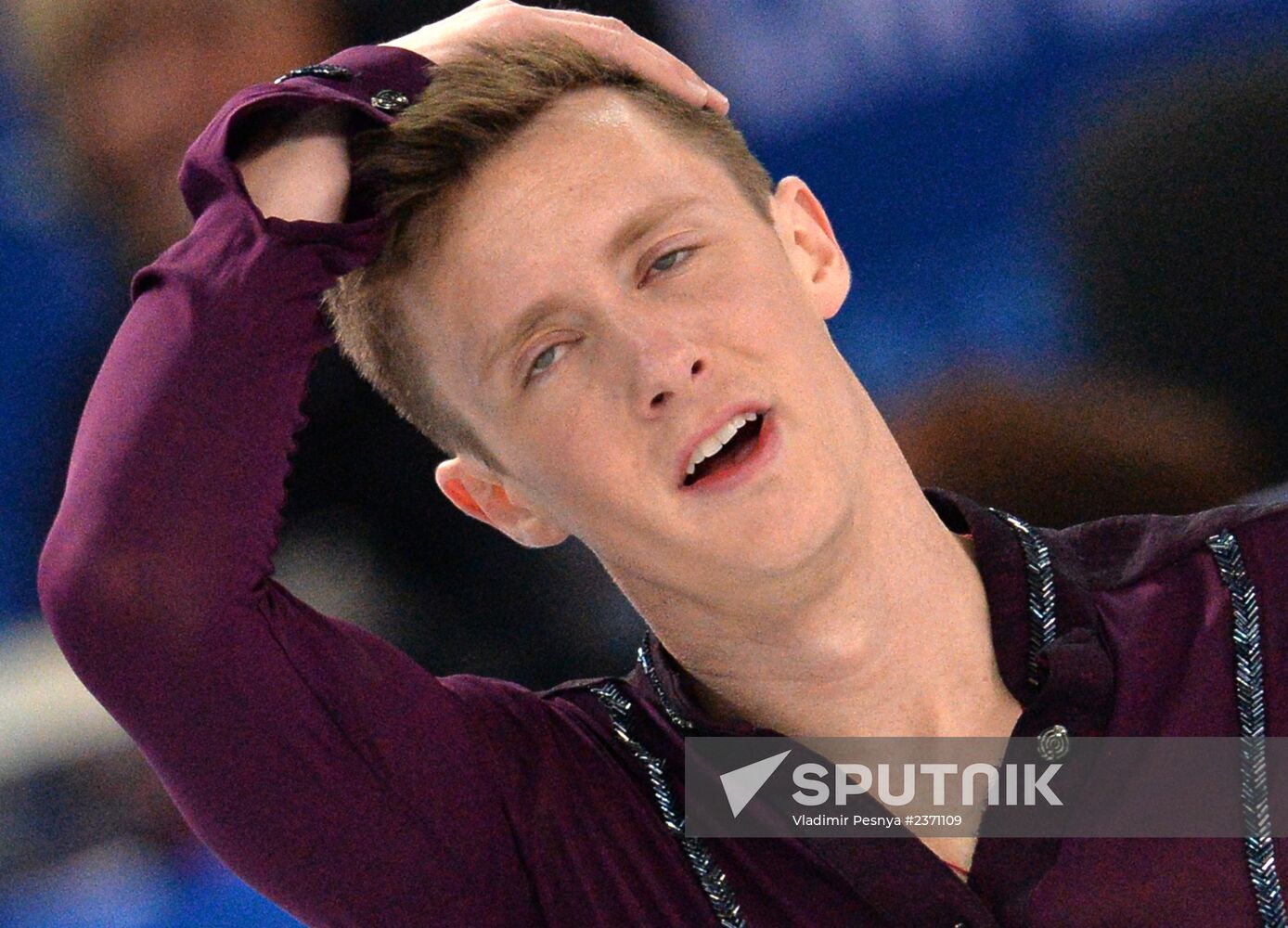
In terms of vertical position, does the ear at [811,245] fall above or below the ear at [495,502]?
above

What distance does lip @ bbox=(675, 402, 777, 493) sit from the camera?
5.70 ft

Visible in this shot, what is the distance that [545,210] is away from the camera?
1829mm

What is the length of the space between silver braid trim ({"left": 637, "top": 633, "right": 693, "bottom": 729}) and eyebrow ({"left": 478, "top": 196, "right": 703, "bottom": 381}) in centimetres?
44

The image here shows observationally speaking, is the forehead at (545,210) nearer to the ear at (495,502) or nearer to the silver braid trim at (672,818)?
the ear at (495,502)

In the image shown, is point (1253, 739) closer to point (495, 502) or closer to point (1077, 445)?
point (1077, 445)

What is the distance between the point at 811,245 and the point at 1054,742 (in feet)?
2.37

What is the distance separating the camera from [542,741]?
193cm

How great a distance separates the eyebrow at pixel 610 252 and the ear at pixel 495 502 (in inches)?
7.9

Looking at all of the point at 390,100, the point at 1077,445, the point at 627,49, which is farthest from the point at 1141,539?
the point at 390,100

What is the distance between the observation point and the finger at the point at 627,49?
6.45 ft

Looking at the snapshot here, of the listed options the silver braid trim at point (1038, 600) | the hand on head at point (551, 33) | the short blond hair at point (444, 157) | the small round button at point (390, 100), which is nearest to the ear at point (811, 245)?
the short blond hair at point (444, 157)

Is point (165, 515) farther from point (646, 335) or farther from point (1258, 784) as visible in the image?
point (1258, 784)

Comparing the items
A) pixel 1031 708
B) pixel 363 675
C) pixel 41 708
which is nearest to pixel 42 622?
pixel 41 708

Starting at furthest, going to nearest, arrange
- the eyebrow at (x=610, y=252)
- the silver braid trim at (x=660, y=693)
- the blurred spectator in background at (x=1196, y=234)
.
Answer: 1. the blurred spectator in background at (x=1196, y=234)
2. the silver braid trim at (x=660, y=693)
3. the eyebrow at (x=610, y=252)
